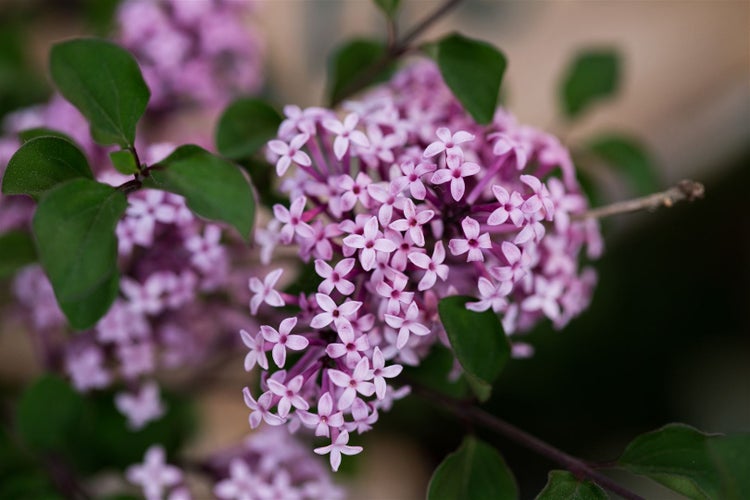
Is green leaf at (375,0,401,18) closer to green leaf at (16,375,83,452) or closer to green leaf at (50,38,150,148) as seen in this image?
green leaf at (50,38,150,148)

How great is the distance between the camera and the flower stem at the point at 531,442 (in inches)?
21.8

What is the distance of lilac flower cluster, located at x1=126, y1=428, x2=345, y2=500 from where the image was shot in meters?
0.71

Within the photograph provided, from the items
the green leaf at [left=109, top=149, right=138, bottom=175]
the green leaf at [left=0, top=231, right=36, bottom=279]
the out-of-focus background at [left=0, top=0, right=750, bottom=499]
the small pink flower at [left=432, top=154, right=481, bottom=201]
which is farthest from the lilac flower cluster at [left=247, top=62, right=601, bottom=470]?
the out-of-focus background at [left=0, top=0, right=750, bottom=499]

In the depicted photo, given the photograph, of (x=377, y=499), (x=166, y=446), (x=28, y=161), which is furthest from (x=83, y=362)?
(x=377, y=499)

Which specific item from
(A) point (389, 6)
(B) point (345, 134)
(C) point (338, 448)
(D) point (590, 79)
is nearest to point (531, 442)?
(C) point (338, 448)

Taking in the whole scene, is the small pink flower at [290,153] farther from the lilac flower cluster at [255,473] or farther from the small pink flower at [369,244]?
the lilac flower cluster at [255,473]

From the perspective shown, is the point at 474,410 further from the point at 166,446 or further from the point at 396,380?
the point at 166,446

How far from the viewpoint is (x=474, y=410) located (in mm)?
613

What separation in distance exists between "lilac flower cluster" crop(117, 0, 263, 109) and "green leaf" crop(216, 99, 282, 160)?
22 centimetres

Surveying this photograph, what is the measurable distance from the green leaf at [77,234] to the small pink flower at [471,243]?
0.22 meters

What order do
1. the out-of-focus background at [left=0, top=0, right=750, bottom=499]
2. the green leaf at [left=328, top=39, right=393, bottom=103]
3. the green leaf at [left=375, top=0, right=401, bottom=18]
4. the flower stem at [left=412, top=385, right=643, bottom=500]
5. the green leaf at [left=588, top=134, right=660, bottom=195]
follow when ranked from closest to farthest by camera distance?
1. the flower stem at [left=412, top=385, right=643, bottom=500]
2. the green leaf at [left=375, top=0, right=401, bottom=18]
3. the green leaf at [left=328, top=39, right=393, bottom=103]
4. the green leaf at [left=588, top=134, right=660, bottom=195]
5. the out-of-focus background at [left=0, top=0, right=750, bottom=499]

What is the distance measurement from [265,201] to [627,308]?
3.07ft

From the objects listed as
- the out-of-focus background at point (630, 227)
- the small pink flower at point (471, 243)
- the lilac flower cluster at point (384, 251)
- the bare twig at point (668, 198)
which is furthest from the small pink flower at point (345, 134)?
the out-of-focus background at point (630, 227)

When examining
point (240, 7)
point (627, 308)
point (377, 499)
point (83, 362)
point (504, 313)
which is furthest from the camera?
point (627, 308)
